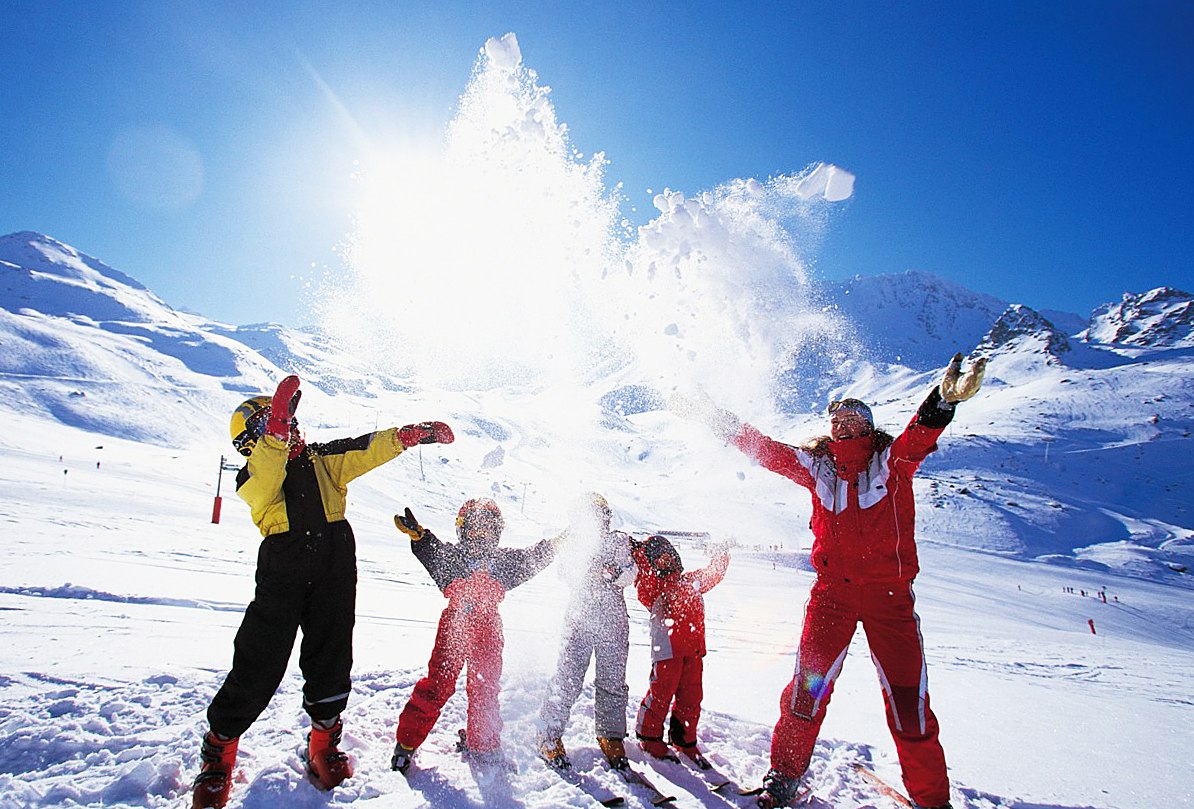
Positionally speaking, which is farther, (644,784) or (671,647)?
(671,647)

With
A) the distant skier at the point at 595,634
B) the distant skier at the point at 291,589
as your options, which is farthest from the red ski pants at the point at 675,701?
the distant skier at the point at 291,589

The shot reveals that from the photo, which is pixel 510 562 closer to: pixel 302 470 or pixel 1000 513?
pixel 302 470

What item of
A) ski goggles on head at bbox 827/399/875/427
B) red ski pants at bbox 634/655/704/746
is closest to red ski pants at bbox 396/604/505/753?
red ski pants at bbox 634/655/704/746

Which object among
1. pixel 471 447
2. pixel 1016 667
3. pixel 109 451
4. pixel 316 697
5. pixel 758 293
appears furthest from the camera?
pixel 471 447

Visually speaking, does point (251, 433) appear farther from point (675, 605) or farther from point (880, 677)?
A: point (880, 677)

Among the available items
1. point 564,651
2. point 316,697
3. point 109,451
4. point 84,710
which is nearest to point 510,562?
point 564,651

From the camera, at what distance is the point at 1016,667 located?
35.3ft

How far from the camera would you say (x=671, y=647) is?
12.9 ft

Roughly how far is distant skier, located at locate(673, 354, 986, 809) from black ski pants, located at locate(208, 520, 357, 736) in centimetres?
254

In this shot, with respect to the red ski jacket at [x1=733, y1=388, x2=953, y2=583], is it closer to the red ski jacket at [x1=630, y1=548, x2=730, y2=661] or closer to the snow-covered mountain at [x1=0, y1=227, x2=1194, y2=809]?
the red ski jacket at [x1=630, y1=548, x2=730, y2=661]

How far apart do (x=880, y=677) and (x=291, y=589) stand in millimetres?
3290

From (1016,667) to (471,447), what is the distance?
78273 mm

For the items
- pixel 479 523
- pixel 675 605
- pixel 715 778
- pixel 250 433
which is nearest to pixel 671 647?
pixel 675 605

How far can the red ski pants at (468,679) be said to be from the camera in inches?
130
